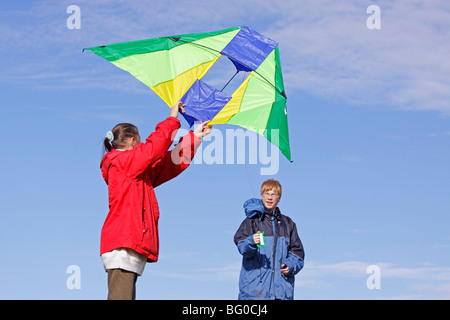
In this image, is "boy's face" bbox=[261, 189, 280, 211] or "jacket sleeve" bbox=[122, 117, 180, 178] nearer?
"jacket sleeve" bbox=[122, 117, 180, 178]

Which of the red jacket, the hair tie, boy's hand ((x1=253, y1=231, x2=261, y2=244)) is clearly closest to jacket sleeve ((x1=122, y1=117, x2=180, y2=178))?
the red jacket

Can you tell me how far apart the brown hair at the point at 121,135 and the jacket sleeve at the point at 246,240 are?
174 centimetres

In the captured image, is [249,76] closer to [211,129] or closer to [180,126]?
[211,129]

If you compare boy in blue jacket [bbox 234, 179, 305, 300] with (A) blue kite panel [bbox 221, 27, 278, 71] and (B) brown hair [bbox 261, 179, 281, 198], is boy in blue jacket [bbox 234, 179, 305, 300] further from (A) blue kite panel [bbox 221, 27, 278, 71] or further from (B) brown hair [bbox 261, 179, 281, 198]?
(A) blue kite panel [bbox 221, 27, 278, 71]

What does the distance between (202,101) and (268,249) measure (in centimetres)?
187

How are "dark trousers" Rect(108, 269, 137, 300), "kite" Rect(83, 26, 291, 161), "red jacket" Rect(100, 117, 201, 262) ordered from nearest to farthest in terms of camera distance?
"dark trousers" Rect(108, 269, 137, 300) → "red jacket" Rect(100, 117, 201, 262) → "kite" Rect(83, 26, 291, 161)

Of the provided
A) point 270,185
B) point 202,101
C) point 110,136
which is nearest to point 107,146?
point 110,136

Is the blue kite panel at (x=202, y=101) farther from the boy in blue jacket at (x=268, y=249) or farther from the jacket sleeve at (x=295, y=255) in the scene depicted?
→ the jacket sleeve at (x=295, y=255)

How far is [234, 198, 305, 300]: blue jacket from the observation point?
24.1 feet

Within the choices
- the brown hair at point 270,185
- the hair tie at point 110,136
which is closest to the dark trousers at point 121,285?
the hair tie at point 110,136

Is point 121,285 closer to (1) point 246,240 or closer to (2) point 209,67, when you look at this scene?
(1) point 246,240

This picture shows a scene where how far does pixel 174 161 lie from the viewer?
22.7 feet

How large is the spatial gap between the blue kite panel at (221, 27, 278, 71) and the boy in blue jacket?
4.75ft
